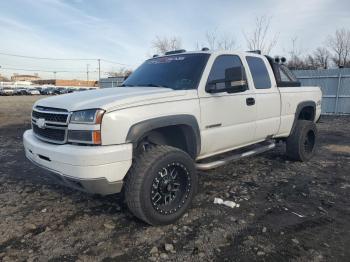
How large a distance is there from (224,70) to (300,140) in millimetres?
2364

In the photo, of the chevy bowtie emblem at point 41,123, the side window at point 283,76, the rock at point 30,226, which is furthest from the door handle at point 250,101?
the rock at point 30,226

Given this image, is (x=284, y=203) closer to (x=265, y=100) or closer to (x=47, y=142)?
(x=265, y=100)

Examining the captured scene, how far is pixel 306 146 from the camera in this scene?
6.21 meters

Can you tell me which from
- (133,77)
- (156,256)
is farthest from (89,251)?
(133,77)

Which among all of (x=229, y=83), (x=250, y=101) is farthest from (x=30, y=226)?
(x=250, y=101)

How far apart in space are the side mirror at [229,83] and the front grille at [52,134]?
180 cm

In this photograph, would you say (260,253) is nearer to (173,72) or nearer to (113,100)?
(113,100)

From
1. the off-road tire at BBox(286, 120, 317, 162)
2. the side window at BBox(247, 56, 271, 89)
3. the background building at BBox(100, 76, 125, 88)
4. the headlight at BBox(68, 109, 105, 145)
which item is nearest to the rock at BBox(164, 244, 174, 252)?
the headlight at BBox(68, 109, 105, 145)

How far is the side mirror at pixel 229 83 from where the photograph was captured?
3.85 meters

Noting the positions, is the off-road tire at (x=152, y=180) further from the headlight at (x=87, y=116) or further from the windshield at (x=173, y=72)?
the windshield at (x=173, y=72)

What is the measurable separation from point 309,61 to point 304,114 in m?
45.4

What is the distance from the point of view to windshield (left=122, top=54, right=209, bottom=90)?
13.1 feet

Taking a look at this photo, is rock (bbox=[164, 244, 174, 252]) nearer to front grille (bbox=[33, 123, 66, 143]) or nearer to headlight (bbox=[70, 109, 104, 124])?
headlight (bbox=[70, 109, 104, 124])

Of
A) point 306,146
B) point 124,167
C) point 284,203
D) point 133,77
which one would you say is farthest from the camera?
point 306,146
